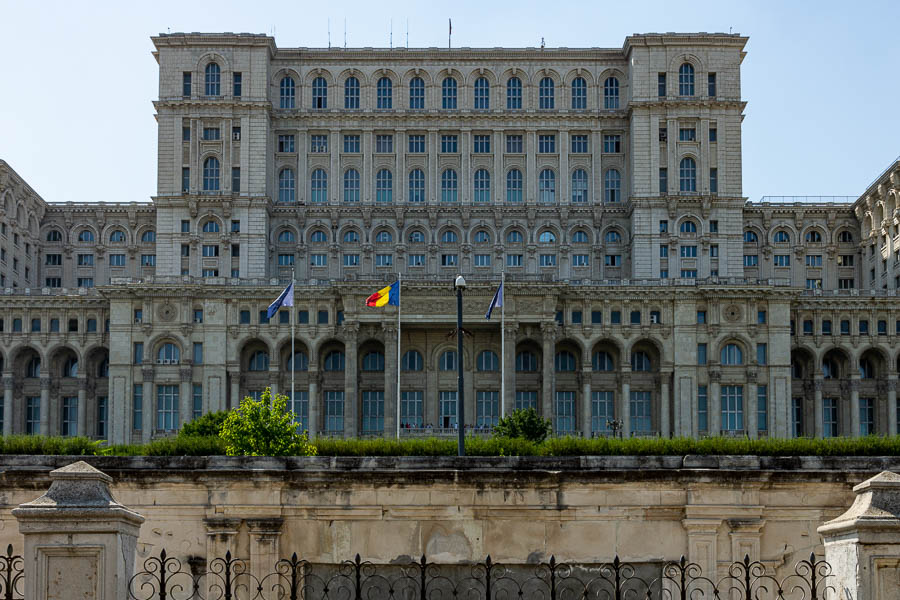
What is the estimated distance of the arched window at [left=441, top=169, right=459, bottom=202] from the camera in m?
112

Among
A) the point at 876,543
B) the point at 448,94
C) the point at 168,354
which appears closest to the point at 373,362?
the point at 168,354

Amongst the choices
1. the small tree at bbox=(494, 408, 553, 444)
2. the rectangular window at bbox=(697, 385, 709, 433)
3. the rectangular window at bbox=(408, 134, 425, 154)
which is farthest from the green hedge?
the rectangular window at bbox=(408, 134, 425, 154)

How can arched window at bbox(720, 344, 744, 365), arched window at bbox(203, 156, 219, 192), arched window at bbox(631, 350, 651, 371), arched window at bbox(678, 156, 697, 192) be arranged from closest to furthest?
1. arched window at bbox(720, 344, 744, 365)
2. arched window at bbox(631, 350, 651, 371)
3. arched window at bbox(678, 156, 697, 192)
4. arched window at bbox(203, 156, 219, 192)

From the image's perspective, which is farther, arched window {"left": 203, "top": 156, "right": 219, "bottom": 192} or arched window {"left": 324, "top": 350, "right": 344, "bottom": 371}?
arched window {"left": 203, "top": 156, "right": 219, "bottom": 192}

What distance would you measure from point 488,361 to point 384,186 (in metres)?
21.1

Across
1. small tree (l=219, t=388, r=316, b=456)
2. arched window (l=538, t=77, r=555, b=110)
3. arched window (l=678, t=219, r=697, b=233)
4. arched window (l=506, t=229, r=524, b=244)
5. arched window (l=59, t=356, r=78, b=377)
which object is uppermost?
arched window (l=538, t=77, r=555, b=110)

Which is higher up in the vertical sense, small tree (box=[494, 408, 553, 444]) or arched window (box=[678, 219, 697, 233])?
arched window (box=[678, 219, 697, 233])

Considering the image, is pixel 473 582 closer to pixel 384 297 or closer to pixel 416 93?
pixel 384 297

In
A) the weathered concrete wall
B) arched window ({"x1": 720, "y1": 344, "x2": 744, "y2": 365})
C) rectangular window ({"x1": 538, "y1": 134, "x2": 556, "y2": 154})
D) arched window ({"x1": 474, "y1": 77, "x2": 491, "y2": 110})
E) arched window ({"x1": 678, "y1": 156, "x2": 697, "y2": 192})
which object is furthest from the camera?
arched window ({"x1": 474, "y1": 77, "x2": 491, "y2": 110})

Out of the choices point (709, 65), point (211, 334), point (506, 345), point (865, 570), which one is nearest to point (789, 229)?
point (709, 65)

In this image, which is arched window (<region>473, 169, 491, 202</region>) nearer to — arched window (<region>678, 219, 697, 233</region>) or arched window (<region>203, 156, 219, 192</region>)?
arched window (<region>678, 219, 697, 233</region>)

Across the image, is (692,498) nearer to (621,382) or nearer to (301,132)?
(621,382)

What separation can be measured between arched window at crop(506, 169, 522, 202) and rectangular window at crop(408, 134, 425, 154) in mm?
8256

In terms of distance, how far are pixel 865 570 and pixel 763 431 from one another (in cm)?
8553
